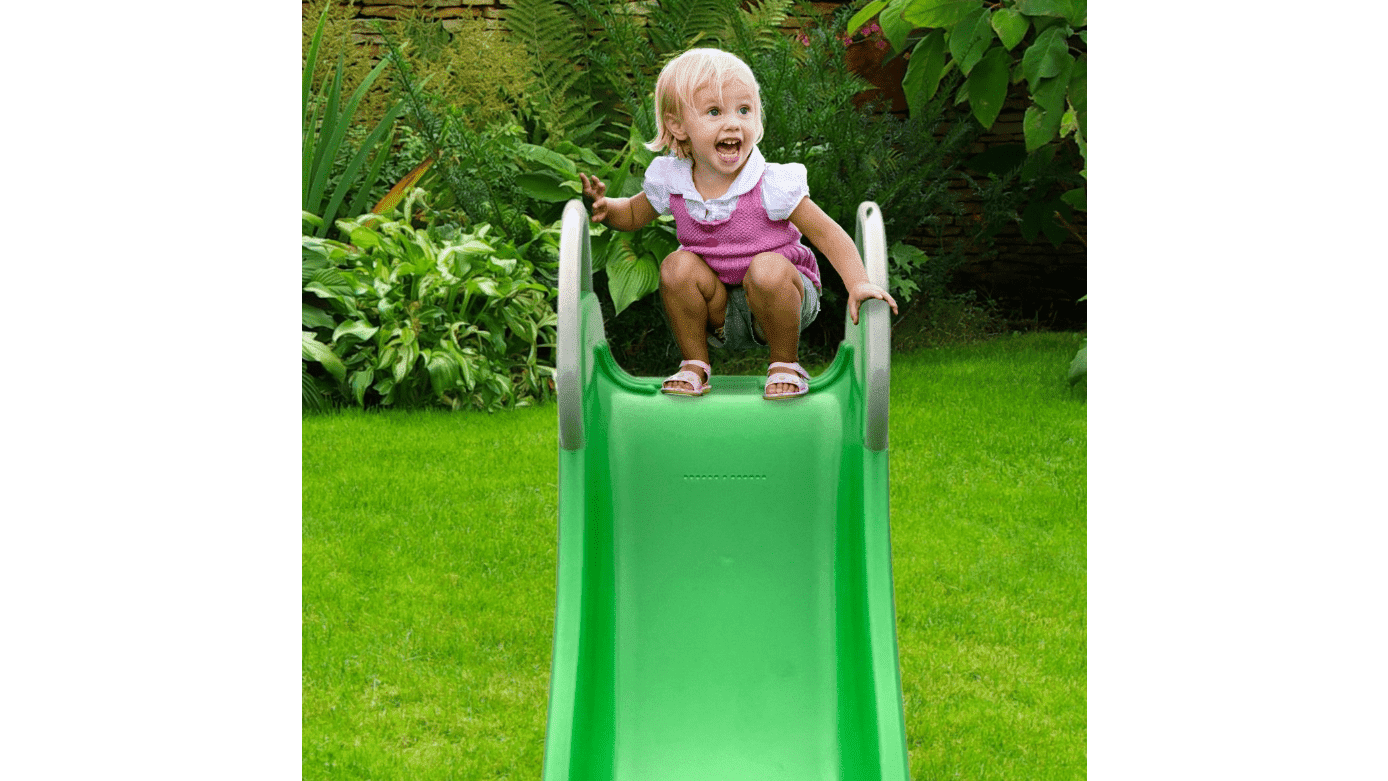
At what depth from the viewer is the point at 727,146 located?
111 inches

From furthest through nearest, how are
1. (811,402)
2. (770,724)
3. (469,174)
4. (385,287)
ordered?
(469,174) < (385,287) < (811,402) < (770,724)

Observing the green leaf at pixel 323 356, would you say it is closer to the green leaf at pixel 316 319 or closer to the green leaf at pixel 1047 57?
the green leaf at pixel 316 319

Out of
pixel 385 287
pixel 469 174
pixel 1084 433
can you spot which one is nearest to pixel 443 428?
pixel 385 287

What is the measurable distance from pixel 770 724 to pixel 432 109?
4683mm

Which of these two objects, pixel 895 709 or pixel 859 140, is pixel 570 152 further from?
pixel 895 709

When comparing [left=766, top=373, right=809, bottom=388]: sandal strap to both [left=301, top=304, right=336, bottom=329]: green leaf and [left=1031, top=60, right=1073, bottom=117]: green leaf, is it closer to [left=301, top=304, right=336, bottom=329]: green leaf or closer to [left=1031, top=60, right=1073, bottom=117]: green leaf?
[left=1031, top=60, right=1073, bottom=117]: green leaf

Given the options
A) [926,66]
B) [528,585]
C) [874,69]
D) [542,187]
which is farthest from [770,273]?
[874,69]

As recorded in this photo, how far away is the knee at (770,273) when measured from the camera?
287 cm

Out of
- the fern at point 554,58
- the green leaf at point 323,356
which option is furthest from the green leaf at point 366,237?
the fern at point 554,58

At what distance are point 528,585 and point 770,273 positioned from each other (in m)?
1.42

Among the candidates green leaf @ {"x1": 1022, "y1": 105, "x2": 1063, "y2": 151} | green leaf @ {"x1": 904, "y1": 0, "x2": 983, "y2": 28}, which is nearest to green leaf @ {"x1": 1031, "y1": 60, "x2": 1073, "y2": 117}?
green leaf @ {"x1": 1022, "y1": 105, "x2": 1063, "y2": 151}

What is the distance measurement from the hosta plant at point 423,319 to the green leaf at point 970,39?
6.88 feet

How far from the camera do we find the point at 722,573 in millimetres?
2664

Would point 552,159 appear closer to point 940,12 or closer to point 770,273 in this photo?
point 940,12
